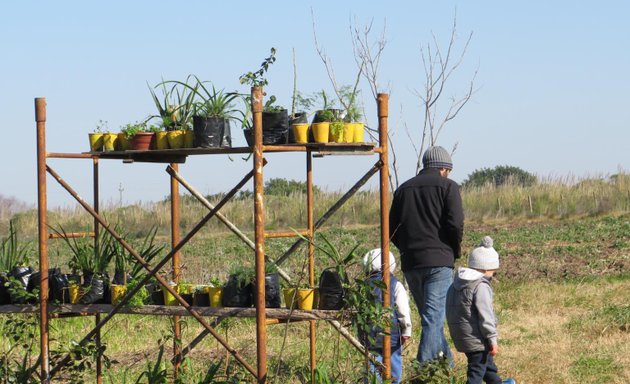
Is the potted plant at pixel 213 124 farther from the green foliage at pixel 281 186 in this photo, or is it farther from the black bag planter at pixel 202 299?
the green foliage at pixel 281 186

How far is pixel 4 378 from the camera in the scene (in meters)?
7.16

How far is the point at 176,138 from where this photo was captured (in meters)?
6.87

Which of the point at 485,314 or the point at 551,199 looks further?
the point at 551,199

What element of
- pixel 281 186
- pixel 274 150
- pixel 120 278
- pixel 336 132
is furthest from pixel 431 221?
pixel 281 186

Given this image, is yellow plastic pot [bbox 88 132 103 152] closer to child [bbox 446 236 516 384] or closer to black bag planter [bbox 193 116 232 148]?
black bag planter [bbox 193 116 232 148]

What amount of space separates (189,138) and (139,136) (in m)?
0.44

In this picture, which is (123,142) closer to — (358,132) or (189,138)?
(189,138)

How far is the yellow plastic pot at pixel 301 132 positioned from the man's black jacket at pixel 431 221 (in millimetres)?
1375

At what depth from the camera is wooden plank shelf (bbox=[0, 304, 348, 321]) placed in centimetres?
624

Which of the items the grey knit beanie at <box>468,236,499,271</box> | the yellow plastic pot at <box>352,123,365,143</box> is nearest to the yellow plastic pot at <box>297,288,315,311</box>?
the yellow plastic pot at <box>352,123,365,143</box>

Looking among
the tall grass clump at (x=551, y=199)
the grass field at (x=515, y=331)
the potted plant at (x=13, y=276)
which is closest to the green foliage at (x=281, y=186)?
the tall grass clump at (x=551, y=199)

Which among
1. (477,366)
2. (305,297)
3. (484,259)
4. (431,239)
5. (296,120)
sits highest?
(296,120)

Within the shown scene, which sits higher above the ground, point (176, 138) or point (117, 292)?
point (176, 138)

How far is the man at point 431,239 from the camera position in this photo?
24.9 ft
